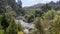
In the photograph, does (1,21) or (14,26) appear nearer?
(14,26)

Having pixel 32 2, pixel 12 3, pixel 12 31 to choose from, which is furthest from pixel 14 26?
pixel 32 2

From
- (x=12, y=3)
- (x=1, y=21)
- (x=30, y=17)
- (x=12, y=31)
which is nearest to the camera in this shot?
(x=12, y=31)

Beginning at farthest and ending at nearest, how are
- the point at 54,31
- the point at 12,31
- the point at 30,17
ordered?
the point at 30,17
the point at 12,31
the point at 54,31

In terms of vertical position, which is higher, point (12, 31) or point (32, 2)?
point (12, 31)

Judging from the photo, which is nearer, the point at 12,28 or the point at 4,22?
the point at 12,28

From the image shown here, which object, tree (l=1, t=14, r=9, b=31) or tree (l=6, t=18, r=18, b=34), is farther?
tree (l=1, t=14, r=9, b=31)

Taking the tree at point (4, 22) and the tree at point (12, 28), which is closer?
the tree at point (12, 28)

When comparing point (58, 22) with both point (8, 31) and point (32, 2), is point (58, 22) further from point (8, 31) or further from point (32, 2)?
point (32, 2)

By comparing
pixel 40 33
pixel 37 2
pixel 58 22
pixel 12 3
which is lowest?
pixel 37 2

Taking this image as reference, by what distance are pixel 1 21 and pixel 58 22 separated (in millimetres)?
6805

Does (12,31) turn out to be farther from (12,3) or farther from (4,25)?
(12,3)

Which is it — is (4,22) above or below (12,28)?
below

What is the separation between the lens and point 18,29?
703 inches

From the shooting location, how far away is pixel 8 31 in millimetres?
16641
